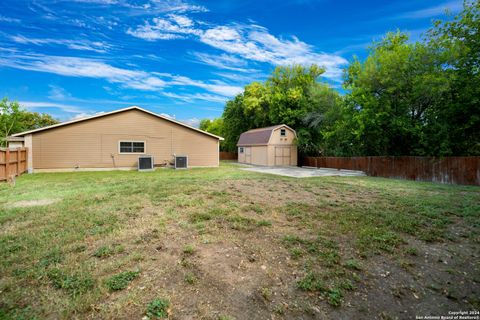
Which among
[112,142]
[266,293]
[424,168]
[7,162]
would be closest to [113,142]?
[112,142]

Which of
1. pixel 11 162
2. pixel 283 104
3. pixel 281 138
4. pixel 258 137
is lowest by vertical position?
pixel 11 162

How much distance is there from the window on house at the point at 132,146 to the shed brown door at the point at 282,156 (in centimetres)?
1212

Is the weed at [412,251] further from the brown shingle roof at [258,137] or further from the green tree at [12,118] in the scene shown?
the green tree at [12,118]

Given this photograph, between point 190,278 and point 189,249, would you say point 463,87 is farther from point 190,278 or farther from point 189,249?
point 190,278

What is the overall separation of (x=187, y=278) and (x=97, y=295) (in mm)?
831

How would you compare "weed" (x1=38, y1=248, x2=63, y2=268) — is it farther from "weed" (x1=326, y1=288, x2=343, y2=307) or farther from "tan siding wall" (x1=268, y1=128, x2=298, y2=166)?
"tan siding wall" (x1=268, y1=128, x2=298, y2=166)

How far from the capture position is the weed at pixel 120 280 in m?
2.32

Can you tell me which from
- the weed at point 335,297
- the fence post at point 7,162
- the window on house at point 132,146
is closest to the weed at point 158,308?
the weed at point 335,297

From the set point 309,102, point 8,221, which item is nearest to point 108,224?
point 8,221

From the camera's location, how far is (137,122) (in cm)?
1603

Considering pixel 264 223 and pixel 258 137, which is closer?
pixel 264 223

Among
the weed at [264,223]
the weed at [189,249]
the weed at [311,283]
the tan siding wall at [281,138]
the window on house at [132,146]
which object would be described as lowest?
the weed at [311,283]

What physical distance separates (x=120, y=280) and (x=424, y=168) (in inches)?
574

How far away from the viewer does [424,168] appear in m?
12.2
